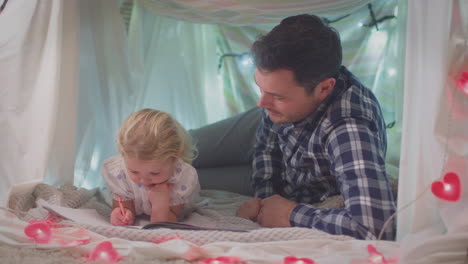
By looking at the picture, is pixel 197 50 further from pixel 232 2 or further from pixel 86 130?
pixel 86 130

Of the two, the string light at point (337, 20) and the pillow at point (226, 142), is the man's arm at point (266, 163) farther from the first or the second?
the string light at point (337, 20)

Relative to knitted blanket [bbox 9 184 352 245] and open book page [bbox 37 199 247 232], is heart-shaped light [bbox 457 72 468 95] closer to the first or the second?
knitted blanket [bbox 9 184 352 245]

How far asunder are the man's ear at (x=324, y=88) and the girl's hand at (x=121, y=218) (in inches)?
27.9

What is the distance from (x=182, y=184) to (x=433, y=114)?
85 centimetres

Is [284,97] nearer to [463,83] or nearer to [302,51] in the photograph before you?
[302,51]

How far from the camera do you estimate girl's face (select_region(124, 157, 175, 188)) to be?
148 centimetres

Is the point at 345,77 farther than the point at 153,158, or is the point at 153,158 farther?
the point at 345,77

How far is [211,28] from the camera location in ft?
8.43

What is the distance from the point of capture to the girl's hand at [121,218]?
155 centimetres

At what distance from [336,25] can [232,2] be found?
628 millimetres

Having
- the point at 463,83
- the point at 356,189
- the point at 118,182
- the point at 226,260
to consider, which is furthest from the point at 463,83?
the point at 118,182

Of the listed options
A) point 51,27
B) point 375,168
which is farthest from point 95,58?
point 375,168

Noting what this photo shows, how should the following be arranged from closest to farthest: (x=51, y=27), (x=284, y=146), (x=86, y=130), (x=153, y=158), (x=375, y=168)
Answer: (x=375, y=168), (x=153, y=158), (x=51, y=27), (x=284, y=146), (x=86, y=130)

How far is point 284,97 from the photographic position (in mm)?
1474
